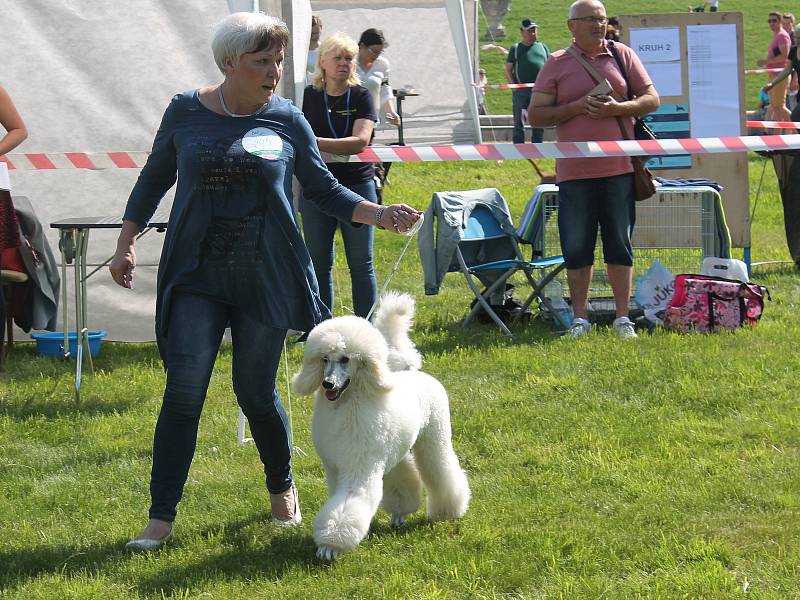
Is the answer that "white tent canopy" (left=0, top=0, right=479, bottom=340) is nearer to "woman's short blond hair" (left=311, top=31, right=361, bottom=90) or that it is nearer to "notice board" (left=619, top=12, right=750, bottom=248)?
"woman's short blond hair" (left=311, top=31, right=361, bottom=90)

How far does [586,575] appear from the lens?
3941mm

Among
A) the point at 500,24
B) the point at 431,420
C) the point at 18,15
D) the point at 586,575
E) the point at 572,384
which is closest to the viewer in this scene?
the point at 586,575

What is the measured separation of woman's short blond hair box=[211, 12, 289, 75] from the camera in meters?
3.91

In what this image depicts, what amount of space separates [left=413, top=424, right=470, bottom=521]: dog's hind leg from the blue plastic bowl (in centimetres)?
376

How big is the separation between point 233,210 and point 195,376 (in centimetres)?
60

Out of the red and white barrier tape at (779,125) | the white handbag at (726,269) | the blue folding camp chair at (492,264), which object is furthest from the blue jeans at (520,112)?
the white handbag at (726,269)

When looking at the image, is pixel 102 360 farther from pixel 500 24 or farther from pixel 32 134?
pixel 500 24

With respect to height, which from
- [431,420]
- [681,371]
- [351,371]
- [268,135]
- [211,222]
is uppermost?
[268,135]

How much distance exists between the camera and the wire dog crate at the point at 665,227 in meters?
8.52

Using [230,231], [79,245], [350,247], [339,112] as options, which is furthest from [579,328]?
[230,231]

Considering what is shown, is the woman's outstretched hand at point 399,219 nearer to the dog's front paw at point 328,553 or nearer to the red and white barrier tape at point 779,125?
the dog's front paw at point 328,553

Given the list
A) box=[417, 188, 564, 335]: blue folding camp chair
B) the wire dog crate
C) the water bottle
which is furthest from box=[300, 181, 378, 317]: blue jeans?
the wire dog crate

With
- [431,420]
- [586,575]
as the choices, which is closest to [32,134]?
[431,420]

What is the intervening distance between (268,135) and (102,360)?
388 cm
